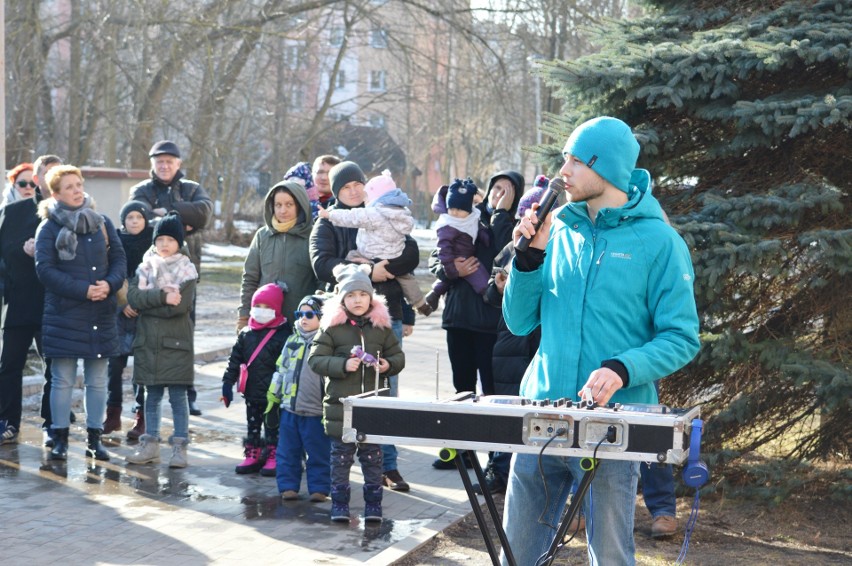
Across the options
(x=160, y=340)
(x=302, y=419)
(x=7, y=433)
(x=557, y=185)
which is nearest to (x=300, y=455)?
(x=302, y=419)

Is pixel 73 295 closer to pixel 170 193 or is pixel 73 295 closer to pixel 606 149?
pixel 170 193

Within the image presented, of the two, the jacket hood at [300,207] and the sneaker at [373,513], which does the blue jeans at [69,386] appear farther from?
the sneaker at [373,513]

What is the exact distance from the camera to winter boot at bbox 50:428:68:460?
8.64 meters

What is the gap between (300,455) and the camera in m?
7.75

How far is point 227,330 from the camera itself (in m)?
17.6

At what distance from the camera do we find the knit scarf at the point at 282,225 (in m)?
8.59

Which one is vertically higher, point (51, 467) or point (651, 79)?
point (651, 79)

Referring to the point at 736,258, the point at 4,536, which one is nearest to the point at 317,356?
the point at 4,536

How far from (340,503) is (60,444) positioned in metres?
2.57

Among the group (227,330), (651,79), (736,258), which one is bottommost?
(227,330)

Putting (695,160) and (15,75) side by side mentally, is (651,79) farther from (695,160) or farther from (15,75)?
(15,75)

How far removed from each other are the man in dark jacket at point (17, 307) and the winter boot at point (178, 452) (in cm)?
107

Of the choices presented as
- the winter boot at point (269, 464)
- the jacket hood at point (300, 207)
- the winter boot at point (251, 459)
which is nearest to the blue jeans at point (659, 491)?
the winter boot at point (269, 464)

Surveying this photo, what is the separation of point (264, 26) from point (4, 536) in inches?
778
